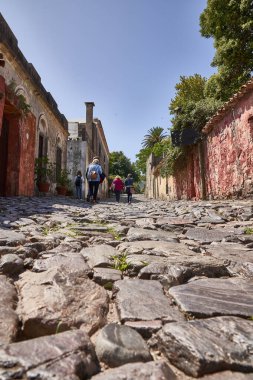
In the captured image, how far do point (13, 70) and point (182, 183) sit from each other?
9.92 metres

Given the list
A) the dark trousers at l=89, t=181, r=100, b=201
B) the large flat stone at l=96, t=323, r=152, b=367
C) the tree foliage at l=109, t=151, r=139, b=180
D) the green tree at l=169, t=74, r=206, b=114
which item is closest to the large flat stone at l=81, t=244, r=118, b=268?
A: the large flat stone at l=96, t=323, r=152, b=367

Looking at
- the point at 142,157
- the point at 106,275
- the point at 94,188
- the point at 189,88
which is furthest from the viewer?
the point at 142,157

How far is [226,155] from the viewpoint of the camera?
10328 millimetres

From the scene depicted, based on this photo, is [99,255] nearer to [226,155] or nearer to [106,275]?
[106,275]

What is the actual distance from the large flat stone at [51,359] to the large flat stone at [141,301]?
28 centimetres

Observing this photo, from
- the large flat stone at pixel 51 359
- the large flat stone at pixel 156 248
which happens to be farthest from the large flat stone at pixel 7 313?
the large flat stone at pixel 156 248

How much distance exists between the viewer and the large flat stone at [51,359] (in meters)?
0.89

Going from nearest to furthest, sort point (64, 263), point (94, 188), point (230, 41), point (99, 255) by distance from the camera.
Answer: point (64, 263) < point (99, 255) < point (94, 188) < point (230, 41)

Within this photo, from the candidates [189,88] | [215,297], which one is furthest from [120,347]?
[189,88]

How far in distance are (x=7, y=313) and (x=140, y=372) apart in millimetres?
662

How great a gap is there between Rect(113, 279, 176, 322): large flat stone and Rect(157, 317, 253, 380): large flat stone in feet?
0.47

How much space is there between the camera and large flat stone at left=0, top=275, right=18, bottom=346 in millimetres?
1116

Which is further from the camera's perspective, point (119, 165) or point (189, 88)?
point (119, 165)

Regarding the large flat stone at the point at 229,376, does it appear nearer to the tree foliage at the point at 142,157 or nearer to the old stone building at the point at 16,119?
the old stone building at the point at 16,119
